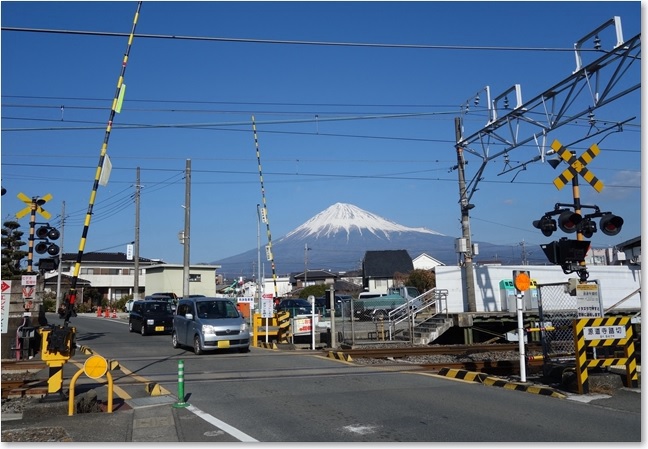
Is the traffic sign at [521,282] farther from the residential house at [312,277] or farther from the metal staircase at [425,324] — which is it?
the residential house at [312,277]

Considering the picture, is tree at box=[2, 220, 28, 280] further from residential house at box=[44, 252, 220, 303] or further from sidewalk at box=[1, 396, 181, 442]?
sidewalk at box=[1, 396, 181, 442]

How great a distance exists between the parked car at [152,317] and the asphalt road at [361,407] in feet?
35.0

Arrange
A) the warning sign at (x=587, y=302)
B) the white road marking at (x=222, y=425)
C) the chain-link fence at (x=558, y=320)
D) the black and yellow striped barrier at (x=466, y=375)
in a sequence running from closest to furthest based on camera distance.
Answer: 1. the white road marking at (x=222, y=425)
2. the warning sign at (x=587, y=302)
3. the black and yellow striped barrier at (x=466, y=375)
4. the chain-link fence at (x=558, y=320)

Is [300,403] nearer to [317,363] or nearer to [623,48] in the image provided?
[317,363]

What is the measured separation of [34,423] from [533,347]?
16945 mm

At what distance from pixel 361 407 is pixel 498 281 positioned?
1955cm

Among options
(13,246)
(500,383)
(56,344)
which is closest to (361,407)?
(500,383)

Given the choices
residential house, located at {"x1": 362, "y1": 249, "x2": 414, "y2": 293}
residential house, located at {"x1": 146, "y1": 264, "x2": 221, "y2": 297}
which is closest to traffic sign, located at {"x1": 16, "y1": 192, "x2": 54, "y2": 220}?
residential house, located at {"x1": 146, "y1": 264, "x2": 221, "y2": 297}

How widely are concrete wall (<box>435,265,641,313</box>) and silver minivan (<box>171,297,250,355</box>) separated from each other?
11.0 m

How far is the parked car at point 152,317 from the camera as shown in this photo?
84.6 feet

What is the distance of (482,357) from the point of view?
19641 mm

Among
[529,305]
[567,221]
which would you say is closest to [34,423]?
[567,221]

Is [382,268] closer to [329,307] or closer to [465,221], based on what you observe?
[329,307]

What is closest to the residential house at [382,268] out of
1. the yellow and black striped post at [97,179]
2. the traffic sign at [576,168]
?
the traffic sign at [576,168]
